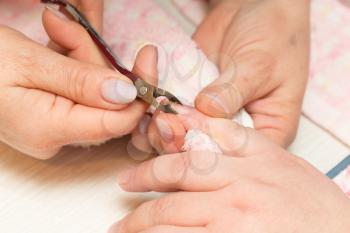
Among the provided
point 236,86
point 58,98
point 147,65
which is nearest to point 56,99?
point 58,98

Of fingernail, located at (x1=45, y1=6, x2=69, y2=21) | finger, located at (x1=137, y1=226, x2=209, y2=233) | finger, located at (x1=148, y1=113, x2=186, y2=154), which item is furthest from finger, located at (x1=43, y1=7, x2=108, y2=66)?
finger, located at (x1=137, y1=226, x2=209, y2=233)

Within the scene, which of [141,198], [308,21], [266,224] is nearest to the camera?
[266,224]

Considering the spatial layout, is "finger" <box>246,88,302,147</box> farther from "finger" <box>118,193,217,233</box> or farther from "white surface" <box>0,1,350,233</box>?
"finger" <box>118,193,217,233</box>

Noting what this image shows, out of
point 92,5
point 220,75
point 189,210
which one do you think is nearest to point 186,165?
point 189,210

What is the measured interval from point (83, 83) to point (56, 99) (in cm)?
5

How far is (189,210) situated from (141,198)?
11 centimetres

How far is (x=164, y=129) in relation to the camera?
2.09ft

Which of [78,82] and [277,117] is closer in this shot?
[78,82]

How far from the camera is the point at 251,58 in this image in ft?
2.43

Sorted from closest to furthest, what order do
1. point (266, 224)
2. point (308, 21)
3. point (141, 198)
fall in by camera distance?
point (266, 224) < point (141, 198) < point (308, 21)

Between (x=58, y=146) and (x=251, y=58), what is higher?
(x=251, y=58)

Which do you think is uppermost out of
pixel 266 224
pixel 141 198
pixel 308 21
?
pixel 308 21

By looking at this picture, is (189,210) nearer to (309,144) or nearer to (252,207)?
(252,207)

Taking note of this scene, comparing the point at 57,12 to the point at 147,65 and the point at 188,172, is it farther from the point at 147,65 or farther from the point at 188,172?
the point at 188,172
